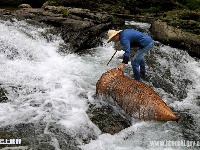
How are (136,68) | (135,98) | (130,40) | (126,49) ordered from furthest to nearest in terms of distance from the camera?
(136,68) < (130,40) < (126,49) < (135,98)

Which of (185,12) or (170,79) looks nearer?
(170,79)

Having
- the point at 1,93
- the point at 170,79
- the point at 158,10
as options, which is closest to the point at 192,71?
the point at 170,79

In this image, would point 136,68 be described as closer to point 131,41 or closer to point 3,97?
point 131,41

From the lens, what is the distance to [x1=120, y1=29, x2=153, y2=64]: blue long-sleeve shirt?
286 inches

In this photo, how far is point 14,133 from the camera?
19.4ft

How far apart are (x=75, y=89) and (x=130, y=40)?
204 cm

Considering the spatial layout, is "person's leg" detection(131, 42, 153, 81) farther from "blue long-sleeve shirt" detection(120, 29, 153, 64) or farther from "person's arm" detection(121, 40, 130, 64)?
"person's arm" detection(121, 40, 130, 64)

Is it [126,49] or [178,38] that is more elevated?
[126,49]

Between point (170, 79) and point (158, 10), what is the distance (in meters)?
9.68

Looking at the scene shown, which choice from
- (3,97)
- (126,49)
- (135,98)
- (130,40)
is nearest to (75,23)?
(130,40)

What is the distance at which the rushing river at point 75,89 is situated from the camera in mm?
6066

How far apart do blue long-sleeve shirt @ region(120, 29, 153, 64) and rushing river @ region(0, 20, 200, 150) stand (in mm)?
1435

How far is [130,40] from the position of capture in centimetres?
763

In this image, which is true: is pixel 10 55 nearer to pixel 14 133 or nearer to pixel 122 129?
pixel 14 133
